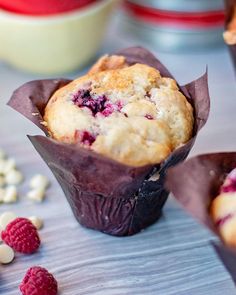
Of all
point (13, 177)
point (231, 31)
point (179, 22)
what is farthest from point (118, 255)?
point (179, 22)

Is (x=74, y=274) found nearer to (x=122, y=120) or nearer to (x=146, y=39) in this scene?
(x=122, y=120)

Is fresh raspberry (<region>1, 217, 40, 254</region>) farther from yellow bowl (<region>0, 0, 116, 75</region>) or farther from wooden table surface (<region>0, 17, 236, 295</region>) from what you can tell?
yellow bowl (<region>0, 0, 116, 75</region>)

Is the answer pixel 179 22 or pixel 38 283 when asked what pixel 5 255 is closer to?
pixel 38 283

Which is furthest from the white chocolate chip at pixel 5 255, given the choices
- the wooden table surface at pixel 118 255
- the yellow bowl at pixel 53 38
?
the yellow bowl at pixel 53 38

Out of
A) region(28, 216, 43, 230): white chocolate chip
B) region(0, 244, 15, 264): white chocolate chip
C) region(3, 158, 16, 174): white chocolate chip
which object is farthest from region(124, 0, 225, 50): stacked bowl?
region(0, 244, 15, 264): white chocolate chip

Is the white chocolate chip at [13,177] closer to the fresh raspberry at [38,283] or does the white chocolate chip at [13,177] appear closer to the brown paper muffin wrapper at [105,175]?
the brown paper muffin wrapper at [105,175]

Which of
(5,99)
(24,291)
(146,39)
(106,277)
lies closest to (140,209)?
Answer: (106,277)
